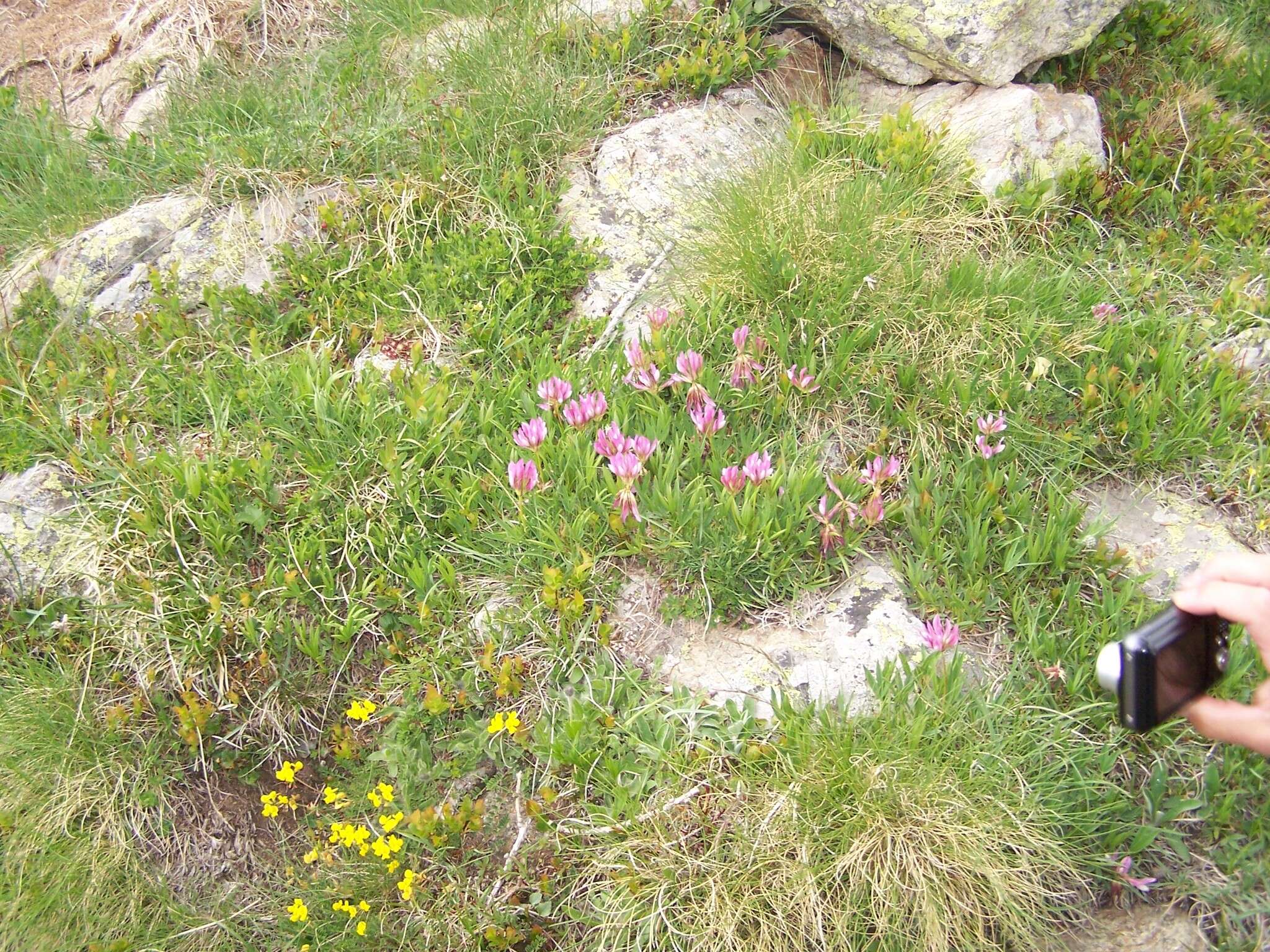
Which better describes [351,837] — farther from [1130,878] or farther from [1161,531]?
[1161,531]

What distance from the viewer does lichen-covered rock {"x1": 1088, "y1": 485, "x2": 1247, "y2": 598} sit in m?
3.38

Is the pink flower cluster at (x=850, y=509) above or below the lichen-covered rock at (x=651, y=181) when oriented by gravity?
below

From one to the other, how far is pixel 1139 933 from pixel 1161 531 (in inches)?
55.7

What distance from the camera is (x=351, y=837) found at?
9.80ft

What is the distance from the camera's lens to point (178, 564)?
136 inches

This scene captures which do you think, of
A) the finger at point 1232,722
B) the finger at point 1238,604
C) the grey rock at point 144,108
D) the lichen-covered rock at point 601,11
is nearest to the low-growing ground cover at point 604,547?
the lichen-covered rock at point 601,11

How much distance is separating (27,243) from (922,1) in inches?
179

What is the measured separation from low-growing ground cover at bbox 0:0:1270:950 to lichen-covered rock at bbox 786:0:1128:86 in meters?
0.67

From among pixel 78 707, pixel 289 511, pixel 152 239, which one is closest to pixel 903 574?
pixel 289 511

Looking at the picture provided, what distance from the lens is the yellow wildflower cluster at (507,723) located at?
3.07m

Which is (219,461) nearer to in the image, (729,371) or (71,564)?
(71,564)

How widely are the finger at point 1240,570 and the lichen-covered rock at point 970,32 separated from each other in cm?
355

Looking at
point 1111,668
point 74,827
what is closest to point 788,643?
point 1111,668

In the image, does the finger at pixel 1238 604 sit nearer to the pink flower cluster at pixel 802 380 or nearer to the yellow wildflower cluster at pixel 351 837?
the pink flower cluster at pixel 802 380
